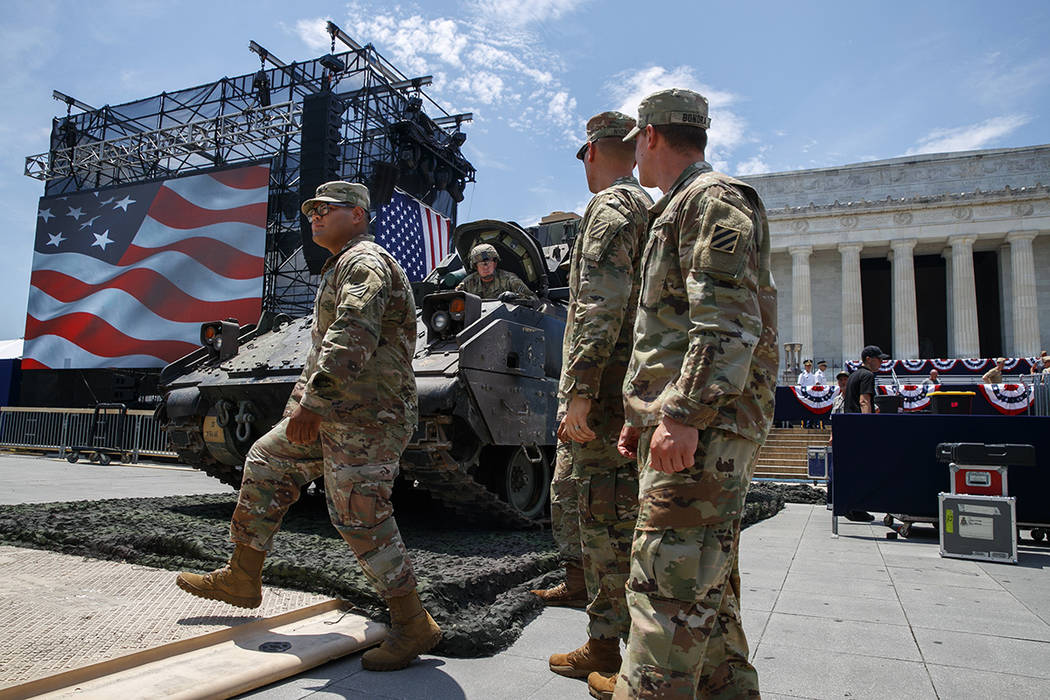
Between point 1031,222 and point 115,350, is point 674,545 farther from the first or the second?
point 1031,222

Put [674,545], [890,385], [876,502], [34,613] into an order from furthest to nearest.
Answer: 1. [890,385]
2. [876,502]
3. [34,613]
4. [674,545]

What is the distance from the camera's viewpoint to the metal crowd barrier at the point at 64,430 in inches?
562

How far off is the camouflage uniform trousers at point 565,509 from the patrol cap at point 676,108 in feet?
4.80

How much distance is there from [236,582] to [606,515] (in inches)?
57.9

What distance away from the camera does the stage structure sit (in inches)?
685

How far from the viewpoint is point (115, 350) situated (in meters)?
18.2

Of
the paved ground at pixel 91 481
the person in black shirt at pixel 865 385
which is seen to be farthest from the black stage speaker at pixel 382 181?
the person in black shirt at pixel 865 385

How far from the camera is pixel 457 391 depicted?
187 inches

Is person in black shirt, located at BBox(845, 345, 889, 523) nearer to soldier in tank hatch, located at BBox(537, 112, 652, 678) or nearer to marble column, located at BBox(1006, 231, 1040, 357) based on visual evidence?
soldier in tank hatch, located at BBox(537, 112, 652, 678)

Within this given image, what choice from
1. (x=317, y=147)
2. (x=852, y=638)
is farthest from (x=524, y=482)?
(x=317, y=147)

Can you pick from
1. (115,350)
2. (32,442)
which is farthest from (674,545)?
(115,350)

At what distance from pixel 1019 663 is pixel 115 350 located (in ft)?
62.6

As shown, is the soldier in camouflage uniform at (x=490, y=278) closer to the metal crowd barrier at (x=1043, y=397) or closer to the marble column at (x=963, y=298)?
A: the metal crowd barrier at (x=1043, y=397)

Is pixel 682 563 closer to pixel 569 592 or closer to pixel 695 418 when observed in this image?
pixel 695 418
